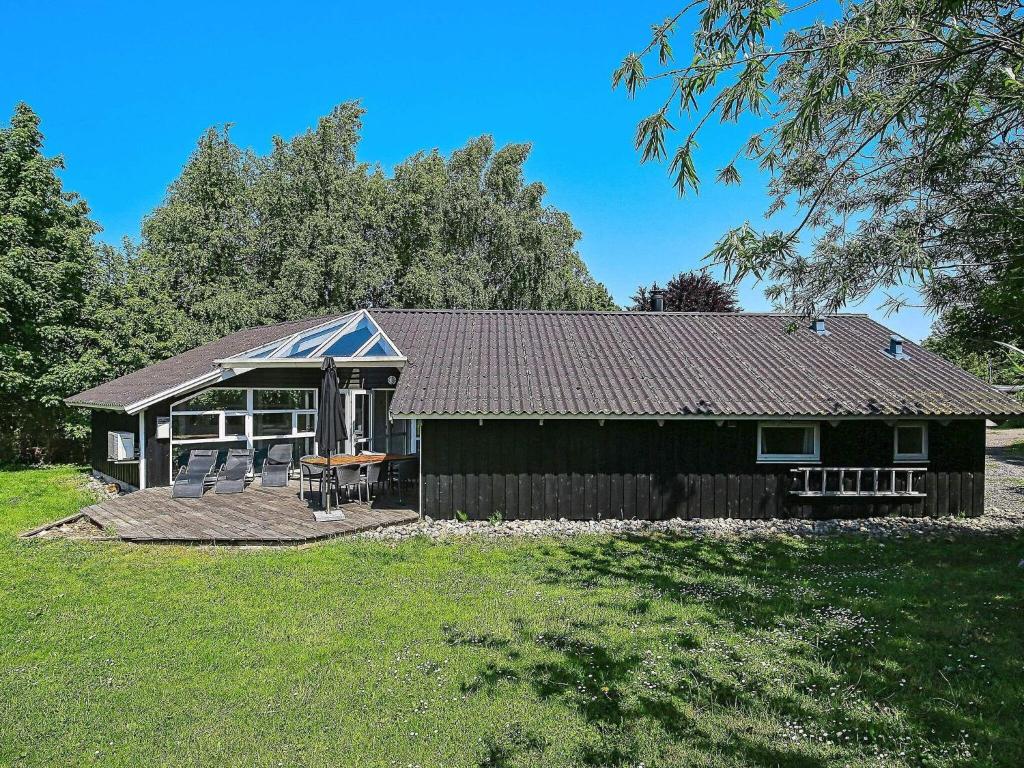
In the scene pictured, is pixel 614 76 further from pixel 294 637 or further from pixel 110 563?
pixel 110 563

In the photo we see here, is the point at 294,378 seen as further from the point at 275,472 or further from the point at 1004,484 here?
Answer: the point at 1004,484

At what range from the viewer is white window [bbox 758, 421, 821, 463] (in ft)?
39.0

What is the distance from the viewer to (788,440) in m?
12.1

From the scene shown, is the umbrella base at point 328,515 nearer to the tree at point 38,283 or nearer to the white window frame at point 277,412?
the white window frame at point 277,412

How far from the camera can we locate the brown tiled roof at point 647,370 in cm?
1145

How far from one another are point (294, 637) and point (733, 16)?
7025 mm

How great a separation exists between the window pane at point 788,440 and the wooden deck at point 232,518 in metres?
6.78

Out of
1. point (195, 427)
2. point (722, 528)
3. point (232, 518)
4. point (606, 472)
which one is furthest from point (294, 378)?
point (722, 528)

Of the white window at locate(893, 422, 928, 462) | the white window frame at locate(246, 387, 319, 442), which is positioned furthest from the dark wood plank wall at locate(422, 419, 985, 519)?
the white window frame at locate(246, 387, 319, 442)

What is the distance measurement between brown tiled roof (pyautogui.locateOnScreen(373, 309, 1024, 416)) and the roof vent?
146 millimetres

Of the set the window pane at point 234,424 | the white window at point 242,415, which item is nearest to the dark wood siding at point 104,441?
the white window at point 242,415

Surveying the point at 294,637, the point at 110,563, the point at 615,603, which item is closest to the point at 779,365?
the point at 615,603

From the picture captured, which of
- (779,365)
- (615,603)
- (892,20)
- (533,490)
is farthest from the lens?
(779,365)

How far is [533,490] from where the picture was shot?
11.5 meters
